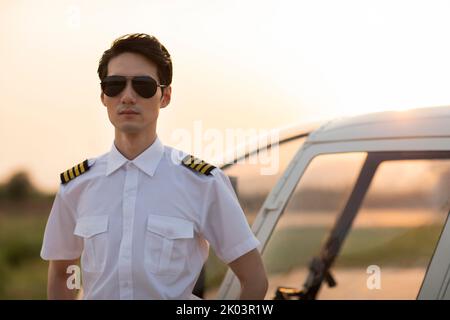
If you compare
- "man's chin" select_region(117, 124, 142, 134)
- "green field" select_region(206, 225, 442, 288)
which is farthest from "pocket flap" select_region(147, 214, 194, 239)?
"green field" select_region(206, 225, 442, 288)

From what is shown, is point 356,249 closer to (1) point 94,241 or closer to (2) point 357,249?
(2) point 357,249

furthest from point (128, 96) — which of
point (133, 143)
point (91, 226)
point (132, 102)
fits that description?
point (91, 226)

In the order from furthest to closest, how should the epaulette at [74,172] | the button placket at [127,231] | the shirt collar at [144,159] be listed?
the epaulette at [74,172] < the shirt collar at [144,159] < the button placket at [127,231]

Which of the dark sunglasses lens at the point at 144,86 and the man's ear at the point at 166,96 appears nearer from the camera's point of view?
the dark sunglasses lens at the point at 144,86

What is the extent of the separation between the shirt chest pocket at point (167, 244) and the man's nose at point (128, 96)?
0.39 m

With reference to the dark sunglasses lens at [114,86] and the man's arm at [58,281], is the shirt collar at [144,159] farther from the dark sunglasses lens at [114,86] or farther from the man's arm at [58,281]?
the man's arm at [58,281]

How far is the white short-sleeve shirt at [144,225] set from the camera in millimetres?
3137

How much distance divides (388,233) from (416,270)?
2.38 feet

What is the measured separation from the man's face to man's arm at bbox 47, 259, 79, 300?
54 centimetres

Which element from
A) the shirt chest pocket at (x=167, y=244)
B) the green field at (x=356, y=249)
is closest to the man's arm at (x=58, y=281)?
the shirt chest pocket at (x=167, y=244)

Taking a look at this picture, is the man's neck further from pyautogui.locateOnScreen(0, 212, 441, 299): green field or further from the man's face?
pyautogui.locateOnScreen(0, 212, 441, 299): green field

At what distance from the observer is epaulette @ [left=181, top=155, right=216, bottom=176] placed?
3266 millimetres
